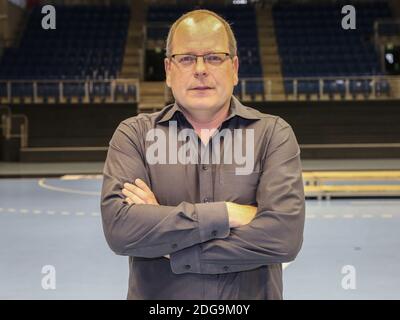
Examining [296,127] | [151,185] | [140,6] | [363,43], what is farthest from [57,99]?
[151,185]

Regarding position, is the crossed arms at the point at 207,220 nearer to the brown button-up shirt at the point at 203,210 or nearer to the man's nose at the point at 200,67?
the brown button-up shirt at the point at 203,210

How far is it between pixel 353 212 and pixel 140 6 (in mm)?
15257

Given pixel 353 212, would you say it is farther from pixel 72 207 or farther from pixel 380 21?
pixel 380 21

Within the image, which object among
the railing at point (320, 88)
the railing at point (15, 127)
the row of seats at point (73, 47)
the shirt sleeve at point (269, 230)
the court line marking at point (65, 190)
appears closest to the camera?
the shirt sleeve at point (269, 230)

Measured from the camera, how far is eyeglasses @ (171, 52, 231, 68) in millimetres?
1752

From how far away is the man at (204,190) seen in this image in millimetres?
1694

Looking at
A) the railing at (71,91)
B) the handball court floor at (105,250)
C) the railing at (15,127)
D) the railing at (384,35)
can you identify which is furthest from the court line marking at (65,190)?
the railing at (384,35)

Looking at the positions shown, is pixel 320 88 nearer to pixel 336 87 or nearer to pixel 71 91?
pixel 336 87

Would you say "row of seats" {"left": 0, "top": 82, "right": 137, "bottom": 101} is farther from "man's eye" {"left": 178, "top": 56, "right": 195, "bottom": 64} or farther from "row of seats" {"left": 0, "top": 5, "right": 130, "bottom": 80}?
"man's eye" {"left": 178, "top": 56, "right": 195, "bottom": 64}

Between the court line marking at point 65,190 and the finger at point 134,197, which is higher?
the court line marking at point 65,190

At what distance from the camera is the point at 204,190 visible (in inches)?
69.1

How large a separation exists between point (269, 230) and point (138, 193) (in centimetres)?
36

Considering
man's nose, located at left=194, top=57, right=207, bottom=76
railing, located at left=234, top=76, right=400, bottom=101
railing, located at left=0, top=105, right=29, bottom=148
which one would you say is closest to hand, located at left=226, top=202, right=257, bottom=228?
man's nose, located at left=194, top=57, right=207, bottom=76

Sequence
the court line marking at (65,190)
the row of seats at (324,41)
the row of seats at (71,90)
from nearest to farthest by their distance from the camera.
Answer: the court line marking at (65,190) < the row of seats at (71,90) < the row of seats at (324,41)
